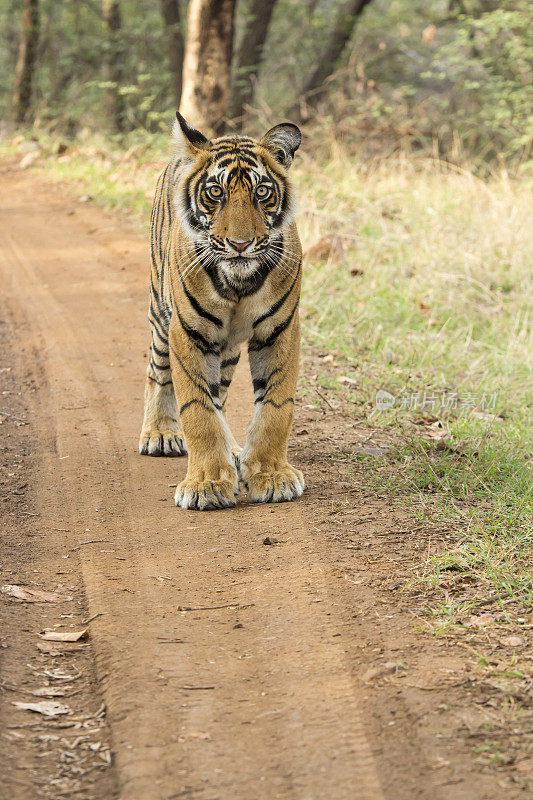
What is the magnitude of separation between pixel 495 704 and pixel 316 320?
5.13 meters

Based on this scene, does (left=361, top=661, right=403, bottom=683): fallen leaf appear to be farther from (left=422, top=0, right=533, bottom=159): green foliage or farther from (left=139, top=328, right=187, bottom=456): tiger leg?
(left=422, top=0, right=533, bottom=159): green foliage

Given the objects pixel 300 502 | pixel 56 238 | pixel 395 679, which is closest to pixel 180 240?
pixel 300 502

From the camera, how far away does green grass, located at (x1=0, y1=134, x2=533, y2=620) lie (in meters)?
3.84

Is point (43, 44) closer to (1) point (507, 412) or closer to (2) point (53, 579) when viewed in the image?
(1) point (507, 412)

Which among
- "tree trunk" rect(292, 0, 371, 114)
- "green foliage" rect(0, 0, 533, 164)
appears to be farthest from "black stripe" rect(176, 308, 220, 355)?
"tree trunk" rect(292, 0, 371, 114)

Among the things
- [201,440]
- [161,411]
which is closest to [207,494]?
[201,440]

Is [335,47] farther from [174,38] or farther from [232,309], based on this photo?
[232,309]

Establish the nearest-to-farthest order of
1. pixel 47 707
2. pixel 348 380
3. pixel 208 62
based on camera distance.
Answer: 1. pixel 47 707
2. pixel 348 380
3. pixel 208 62

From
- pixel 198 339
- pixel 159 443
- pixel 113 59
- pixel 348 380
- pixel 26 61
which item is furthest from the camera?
pixel 113 59

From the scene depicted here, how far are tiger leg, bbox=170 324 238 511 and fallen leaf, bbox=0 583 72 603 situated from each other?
92cm

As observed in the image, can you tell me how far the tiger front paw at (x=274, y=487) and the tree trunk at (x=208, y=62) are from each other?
24.0 feet

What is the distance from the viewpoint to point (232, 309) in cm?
408

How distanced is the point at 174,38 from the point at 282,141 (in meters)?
12.0

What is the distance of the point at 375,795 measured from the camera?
2.10 meters
